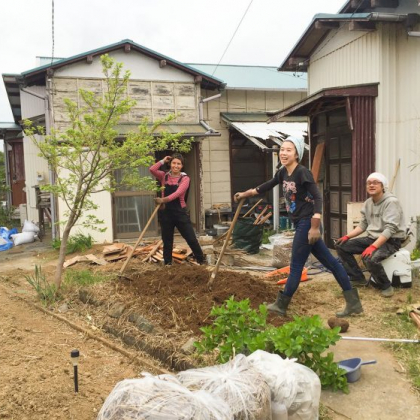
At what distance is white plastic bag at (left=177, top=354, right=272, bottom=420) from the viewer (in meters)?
2.30

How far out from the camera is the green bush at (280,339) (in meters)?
2.92

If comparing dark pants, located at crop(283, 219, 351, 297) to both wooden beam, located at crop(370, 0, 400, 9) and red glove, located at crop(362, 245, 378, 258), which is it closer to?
red glove, located at crop(362, 245, 378, 258)

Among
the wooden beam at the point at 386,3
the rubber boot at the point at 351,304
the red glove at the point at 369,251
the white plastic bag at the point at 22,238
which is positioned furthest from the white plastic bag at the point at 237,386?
the white plastic bag at the point at 22,238

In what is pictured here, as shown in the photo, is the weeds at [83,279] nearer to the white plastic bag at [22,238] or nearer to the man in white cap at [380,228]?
the man in white cap at [380,228]

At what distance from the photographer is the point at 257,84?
13.5 meters

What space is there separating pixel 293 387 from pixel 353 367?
0.92m

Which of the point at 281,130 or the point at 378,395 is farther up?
the point at 281,130

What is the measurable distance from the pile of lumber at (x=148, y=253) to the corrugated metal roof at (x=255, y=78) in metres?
6.14

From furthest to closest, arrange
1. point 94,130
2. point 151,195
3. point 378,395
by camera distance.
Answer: point 151,195, point 94,130, point 378,395

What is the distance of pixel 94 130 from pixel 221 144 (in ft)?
25.0

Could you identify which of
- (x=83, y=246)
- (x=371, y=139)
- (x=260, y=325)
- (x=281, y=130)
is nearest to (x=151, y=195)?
(x=83, y=246)

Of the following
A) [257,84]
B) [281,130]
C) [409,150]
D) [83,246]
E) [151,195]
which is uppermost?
[257,84]

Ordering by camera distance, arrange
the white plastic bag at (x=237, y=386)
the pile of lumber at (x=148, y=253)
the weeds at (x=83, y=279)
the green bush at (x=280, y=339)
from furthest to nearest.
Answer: the pile of lumber at (x=148, y=253), the weeds at (x=83, y=279), the green bush at (x=280, y=339), the white plastic bag at (x=237, y=386)

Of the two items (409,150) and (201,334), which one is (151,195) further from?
(201,334)
